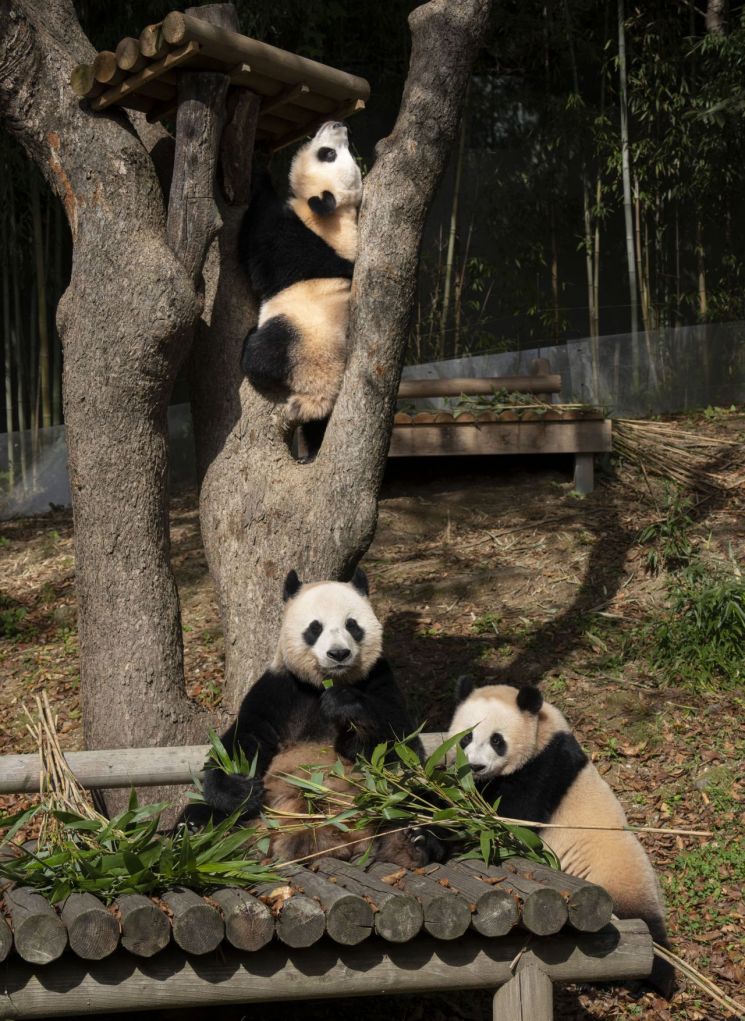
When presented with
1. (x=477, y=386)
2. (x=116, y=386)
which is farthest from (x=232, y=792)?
(x=477, y=386)

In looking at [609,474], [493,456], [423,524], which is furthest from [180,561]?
[609,474]

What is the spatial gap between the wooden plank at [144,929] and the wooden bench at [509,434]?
492 cm

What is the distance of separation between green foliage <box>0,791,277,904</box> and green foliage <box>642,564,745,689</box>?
2.95 m

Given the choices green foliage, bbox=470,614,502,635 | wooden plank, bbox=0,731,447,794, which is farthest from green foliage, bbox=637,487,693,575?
wooden plank, bbox=0,731,447,794

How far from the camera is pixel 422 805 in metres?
3.11

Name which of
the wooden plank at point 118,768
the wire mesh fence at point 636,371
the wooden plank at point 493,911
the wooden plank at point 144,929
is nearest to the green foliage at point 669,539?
the wire mesh fence at point 636,371

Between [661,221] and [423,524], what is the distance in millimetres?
5474

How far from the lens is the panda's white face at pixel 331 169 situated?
5020 mm

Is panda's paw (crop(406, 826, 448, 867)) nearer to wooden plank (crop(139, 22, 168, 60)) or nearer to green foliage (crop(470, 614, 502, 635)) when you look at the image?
wooden plank (crop(139, 22, 168, 60))

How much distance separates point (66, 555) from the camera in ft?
24.4

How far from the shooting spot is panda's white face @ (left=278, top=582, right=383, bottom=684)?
3.39 metres

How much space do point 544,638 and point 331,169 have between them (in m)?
2.49

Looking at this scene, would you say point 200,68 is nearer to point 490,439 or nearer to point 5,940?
point 5,940

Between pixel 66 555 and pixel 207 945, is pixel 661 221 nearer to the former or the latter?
pixel 66 555
